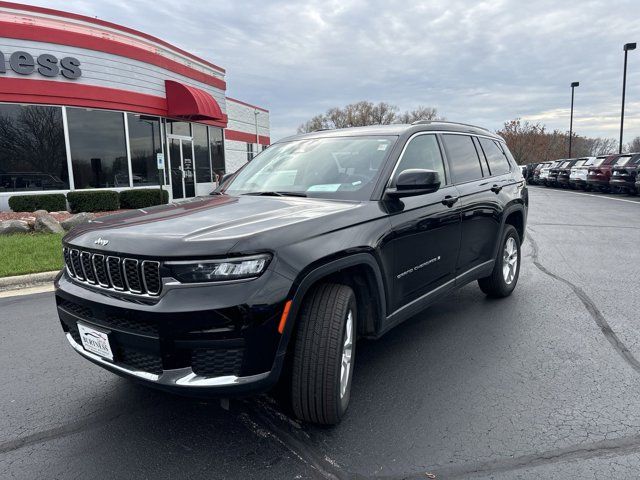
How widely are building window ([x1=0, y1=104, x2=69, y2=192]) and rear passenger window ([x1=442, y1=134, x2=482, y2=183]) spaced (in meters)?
13.8

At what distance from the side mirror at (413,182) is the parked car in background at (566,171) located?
1045 inches

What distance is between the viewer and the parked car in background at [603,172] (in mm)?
21438

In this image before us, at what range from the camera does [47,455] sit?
8.62ft

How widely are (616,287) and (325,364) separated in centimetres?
489

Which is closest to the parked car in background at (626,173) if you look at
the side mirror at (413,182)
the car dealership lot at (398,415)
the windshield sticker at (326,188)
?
the car dealership lot at (398,415)

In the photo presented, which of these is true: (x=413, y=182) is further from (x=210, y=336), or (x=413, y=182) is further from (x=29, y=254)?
(x=29, y=254)

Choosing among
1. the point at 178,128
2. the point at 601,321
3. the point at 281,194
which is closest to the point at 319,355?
the point at 281,194

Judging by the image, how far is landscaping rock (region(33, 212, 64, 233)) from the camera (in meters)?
9.75

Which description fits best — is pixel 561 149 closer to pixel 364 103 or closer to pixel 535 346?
pixel 364 103

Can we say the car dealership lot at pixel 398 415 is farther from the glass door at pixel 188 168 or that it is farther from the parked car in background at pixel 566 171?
the parked car in background at pixel 566 171

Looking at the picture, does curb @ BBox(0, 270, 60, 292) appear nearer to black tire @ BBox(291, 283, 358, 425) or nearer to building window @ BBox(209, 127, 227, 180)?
black tire @ BBox(291, 283, 358, 425)

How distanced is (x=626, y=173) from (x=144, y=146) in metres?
19.3

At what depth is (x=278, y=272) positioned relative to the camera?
93.7 inches

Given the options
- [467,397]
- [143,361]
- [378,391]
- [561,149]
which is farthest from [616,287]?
[561,149]
